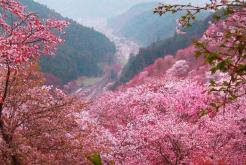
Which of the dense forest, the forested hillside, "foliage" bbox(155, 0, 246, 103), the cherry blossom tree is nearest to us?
"foliage" bbox(155, 0, 246, 103)

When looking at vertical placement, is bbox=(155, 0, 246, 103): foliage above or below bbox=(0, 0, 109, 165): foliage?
above

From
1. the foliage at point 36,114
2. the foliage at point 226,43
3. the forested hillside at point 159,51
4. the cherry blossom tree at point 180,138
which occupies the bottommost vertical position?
the forested hillside at point 159,51

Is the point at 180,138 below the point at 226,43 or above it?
below

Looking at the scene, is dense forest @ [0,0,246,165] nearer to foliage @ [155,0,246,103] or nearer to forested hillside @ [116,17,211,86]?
foliage @ [155,0,246,103]

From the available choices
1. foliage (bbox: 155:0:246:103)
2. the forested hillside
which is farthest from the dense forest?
the forested hillside

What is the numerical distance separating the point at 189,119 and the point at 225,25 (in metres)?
24.7

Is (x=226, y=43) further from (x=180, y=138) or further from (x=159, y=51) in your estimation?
(x=159, y=51)

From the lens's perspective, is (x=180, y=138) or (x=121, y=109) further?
(x=121, y=109)

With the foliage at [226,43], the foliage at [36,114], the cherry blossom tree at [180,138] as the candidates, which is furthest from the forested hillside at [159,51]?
the foliage at [226,43]

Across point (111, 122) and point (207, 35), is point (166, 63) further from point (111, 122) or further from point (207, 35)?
point (207, 35)

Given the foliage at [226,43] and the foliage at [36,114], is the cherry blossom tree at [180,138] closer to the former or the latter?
the foliage at [36,114]

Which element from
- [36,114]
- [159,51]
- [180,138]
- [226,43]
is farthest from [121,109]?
[159,51]

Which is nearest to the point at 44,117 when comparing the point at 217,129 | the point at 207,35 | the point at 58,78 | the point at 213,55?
the point at 207,35

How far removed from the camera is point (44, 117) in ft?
58.4
